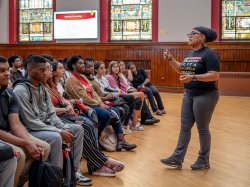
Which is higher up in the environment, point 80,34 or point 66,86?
point 80,34

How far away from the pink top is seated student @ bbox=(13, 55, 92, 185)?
10.0 feet

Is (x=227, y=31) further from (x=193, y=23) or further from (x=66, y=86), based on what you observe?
(x=66, y=86)

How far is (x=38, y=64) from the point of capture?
132 inches

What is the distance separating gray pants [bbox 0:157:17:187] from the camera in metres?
2.59

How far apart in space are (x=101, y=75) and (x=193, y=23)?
748 centimetres

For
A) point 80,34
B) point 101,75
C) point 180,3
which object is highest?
point 180,3

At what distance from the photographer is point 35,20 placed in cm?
1502

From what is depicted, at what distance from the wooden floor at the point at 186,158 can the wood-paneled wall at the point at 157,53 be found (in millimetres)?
5347

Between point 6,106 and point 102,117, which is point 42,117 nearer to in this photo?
point 6,106

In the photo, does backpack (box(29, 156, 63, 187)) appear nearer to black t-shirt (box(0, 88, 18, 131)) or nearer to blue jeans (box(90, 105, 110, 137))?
black t-shirt (box(0, 88, 18, 131))

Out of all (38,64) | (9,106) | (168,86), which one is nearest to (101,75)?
(38,64)

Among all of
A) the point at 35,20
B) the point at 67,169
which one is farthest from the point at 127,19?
the point at 67,169

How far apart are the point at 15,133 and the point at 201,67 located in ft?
6.81

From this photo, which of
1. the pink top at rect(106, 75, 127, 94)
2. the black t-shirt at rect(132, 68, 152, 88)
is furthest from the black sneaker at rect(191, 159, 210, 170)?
the black t-shirt at rect(132, 68, 152, 88)
